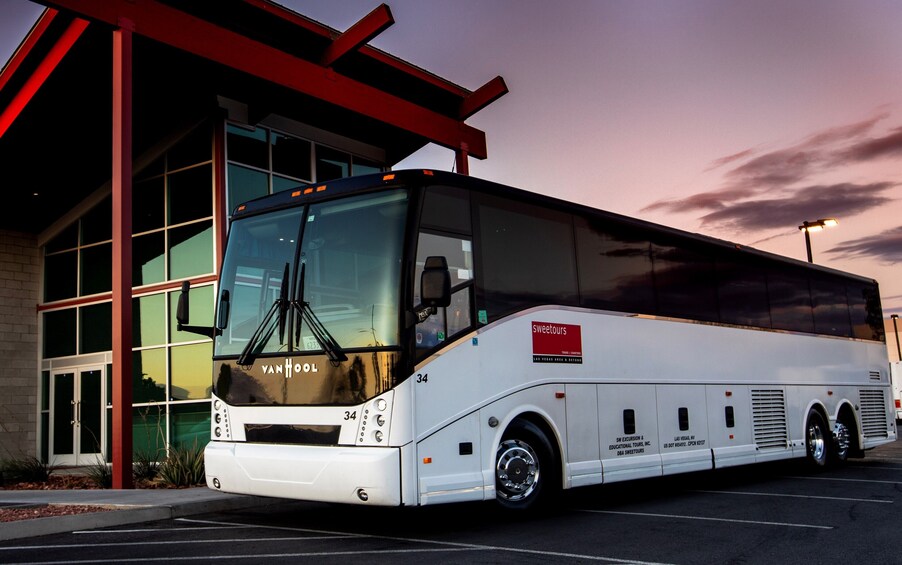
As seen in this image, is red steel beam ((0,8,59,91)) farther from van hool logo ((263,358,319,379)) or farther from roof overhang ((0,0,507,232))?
van hool logo ((263,358,319,379))

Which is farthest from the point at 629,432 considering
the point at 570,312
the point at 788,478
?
the point at 788,478

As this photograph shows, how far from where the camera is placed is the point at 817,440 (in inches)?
607

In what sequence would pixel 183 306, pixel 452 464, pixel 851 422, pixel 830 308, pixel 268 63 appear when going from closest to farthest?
pixel 452 464
pixel 183 306
pixel 268 63
pixel 851 422
pixel 830 308

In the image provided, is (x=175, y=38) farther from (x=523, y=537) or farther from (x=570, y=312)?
(x=523, y=537)

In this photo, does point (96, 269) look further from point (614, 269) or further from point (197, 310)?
point (614, 269)

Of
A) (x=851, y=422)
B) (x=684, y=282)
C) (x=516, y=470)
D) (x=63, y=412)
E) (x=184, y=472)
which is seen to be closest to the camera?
(x=516, y=470)

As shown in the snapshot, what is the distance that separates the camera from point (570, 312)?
10.3 m

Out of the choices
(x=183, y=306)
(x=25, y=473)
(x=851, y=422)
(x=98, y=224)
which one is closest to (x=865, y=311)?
(x=851, y=422)

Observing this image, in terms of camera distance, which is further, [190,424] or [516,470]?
[190,424]

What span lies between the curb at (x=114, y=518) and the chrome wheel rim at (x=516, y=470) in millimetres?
3800

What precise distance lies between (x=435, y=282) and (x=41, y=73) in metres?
12.1

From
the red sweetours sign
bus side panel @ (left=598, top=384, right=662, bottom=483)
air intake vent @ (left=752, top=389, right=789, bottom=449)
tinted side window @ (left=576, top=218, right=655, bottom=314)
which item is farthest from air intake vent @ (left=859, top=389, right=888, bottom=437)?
the red sweetours sign

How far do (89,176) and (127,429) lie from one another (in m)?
8.40

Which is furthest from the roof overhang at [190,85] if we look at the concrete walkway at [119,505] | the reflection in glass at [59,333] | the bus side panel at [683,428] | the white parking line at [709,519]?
the white parking line at [709,519]
